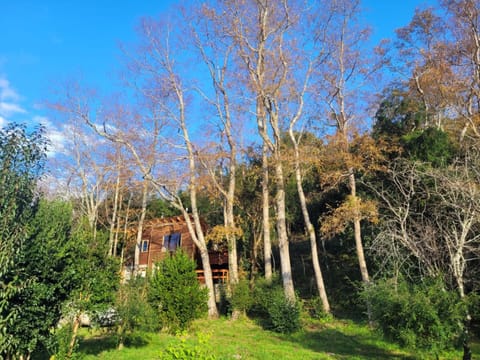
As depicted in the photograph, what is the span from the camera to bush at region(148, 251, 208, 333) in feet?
41.6

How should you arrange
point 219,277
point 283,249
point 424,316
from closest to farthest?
point 424,316 < point 283,249 < point 219,277

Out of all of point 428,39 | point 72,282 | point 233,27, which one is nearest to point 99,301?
point 72,282

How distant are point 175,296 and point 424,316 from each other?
813 cm

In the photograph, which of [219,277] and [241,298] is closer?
[241,298]

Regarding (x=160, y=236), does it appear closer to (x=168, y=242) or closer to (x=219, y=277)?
(x=168, y=242)

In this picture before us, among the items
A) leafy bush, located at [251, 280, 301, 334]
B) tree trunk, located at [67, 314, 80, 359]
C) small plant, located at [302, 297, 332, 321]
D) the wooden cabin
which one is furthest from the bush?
the wooden cabin

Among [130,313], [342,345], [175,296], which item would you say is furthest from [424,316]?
[175,296]

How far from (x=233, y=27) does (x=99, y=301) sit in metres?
14.2

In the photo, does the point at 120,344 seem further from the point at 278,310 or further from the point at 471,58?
the point at 471,58

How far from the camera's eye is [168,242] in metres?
27.8

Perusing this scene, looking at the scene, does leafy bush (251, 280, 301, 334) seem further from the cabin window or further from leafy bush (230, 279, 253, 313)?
the cabin window

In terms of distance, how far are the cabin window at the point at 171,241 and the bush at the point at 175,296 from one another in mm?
14049

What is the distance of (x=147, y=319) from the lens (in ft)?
37.0

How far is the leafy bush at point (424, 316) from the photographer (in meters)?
7.50
